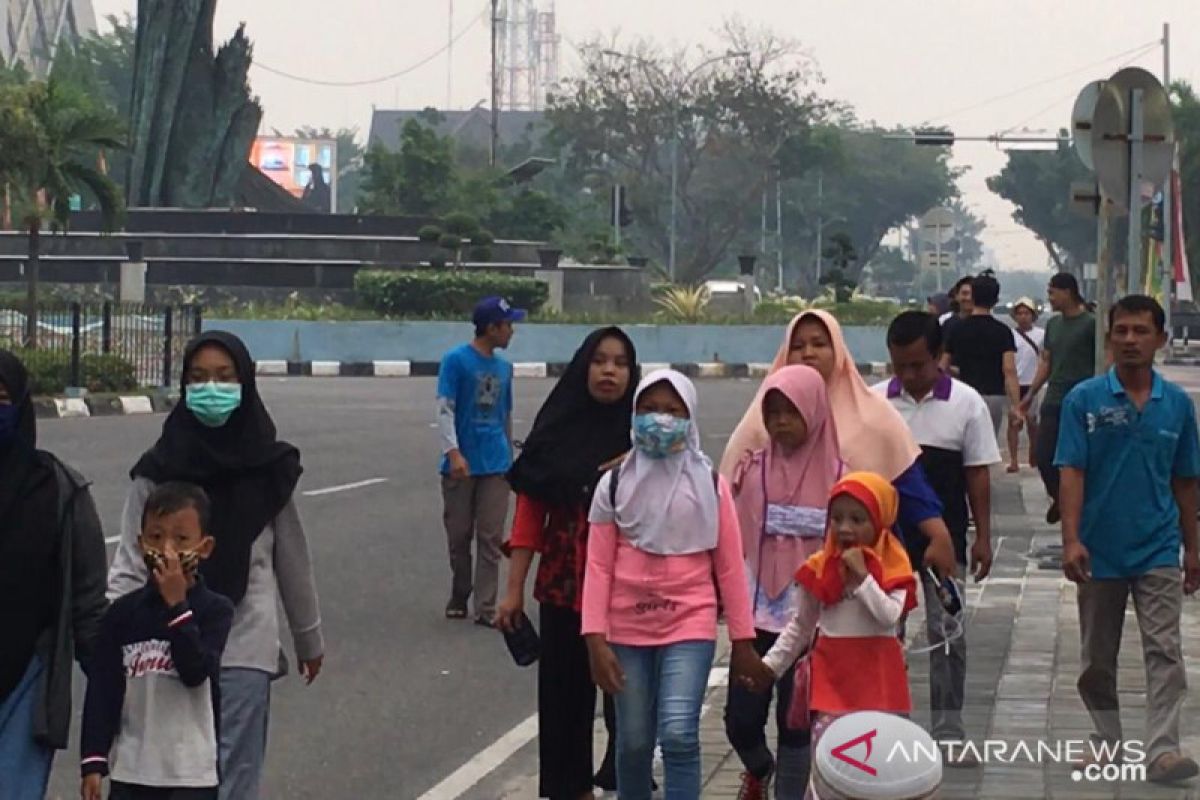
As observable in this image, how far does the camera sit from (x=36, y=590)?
575 centimetres

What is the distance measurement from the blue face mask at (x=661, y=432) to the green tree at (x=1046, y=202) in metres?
108

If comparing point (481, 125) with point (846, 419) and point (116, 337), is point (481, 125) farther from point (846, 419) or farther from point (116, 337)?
point (846, 419)

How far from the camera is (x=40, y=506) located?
5.73 meters

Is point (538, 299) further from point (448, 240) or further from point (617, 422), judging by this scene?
point (617, 422)

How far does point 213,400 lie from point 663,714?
1.50 metres

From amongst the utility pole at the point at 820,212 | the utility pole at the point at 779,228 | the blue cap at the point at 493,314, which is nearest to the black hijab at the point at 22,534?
the blue cap at the point at 493,314

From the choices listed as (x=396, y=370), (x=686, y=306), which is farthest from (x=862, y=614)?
(x=686, y=306)

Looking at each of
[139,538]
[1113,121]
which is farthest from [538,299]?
[139,538]

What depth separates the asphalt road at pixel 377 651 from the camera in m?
8.70

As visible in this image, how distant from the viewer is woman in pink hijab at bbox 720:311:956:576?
7.16 meters

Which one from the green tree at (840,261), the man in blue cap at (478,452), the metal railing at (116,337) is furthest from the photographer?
the green tree at (840,261)

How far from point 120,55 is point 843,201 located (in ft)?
113

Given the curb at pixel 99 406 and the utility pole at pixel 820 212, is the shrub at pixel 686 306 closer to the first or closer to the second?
the curb at pixel 99 406

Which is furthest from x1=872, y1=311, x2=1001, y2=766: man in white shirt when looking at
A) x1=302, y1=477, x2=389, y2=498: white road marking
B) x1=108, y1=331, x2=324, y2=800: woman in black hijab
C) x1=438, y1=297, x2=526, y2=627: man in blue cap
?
x1=302, y1=477, x2=389, y2=498: white road marking
